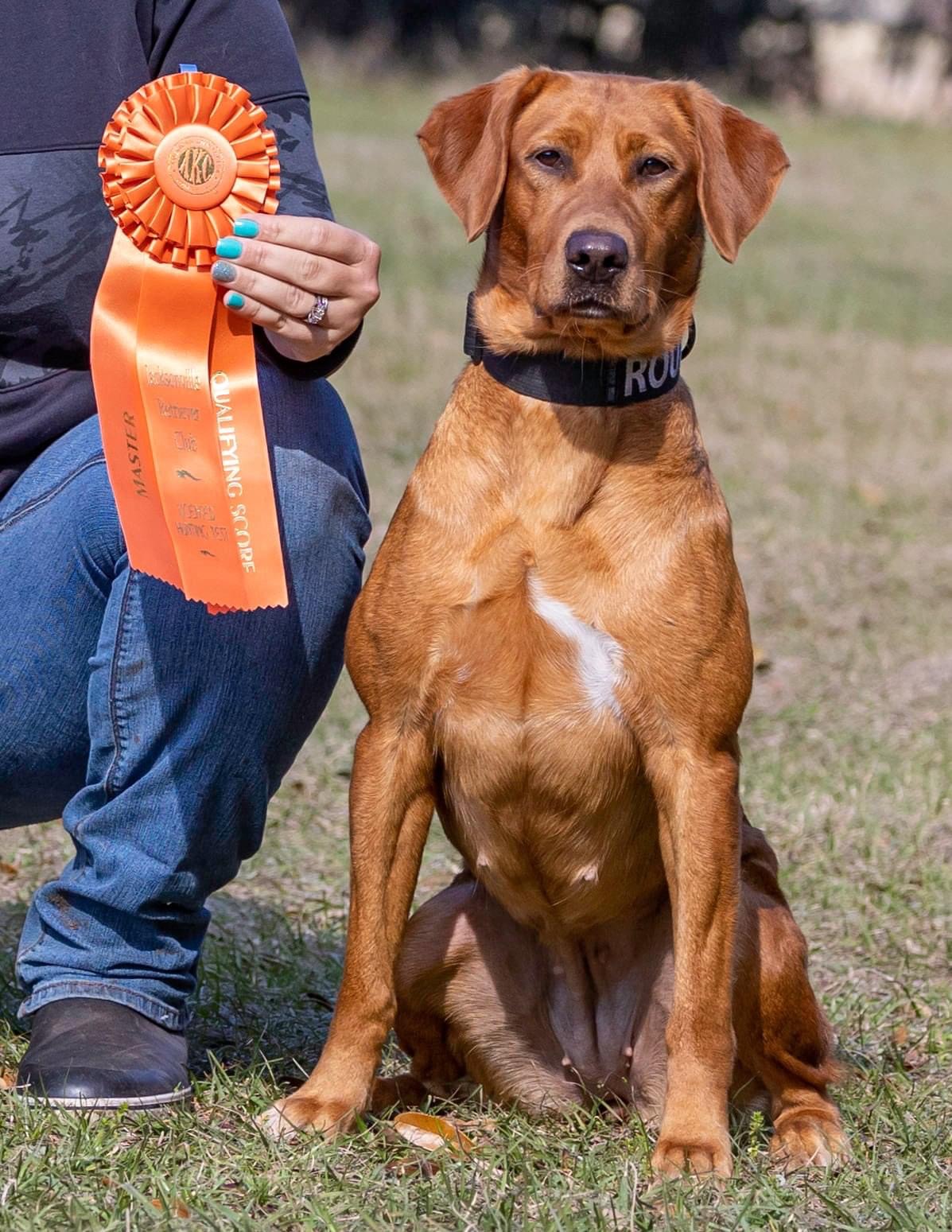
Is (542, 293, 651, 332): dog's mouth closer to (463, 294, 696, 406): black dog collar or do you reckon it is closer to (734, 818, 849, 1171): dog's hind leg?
(463, 294, 696, 406): black dog collar

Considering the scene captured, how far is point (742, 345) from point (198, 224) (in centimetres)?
798

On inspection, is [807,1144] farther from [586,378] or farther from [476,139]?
[476,139]

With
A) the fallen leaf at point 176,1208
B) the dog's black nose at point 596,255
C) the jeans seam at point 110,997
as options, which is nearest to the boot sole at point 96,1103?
the jeans seam at point 110,997

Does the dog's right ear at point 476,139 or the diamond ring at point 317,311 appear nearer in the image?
the diamond ring at point 317,311

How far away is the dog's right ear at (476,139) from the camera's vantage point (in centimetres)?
277

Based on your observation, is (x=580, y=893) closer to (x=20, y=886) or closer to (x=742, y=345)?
(x=20, y=886)

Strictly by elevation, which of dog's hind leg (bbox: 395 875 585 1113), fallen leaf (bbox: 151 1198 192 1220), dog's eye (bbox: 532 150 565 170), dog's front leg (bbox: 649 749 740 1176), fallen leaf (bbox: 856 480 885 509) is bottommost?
fallen leaf (bbox: 856 480 885 509)

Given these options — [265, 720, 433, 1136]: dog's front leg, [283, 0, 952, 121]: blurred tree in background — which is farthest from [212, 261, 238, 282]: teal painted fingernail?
[283, 0, 952, 121]: blurred tree in background

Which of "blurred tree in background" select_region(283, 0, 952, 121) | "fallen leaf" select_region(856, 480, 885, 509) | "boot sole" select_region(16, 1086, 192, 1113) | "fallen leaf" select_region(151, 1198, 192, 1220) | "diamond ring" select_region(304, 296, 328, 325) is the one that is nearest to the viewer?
"fallen leaf" select_region(151, 1198, 192, 1220)

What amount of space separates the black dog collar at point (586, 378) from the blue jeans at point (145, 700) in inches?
13.2

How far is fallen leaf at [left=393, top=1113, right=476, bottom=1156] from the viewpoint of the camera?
8.33 feet

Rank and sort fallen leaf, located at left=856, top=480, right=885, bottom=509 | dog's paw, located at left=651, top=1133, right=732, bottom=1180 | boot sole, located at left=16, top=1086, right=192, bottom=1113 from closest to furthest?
dog's paw, located at left=651, top=1133, right=732, bottom=1180
boot sole, located at left=16, top=1086, right=192, bottom=1113
fallen leaf, located at left=856, top=480, right=885, bottom=509

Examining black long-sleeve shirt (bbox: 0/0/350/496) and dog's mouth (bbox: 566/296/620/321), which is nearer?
dog's mouth (bbox: 566/296/620/321)

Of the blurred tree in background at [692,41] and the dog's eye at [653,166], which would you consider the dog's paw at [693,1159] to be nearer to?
the dog's eye at [653,166]
